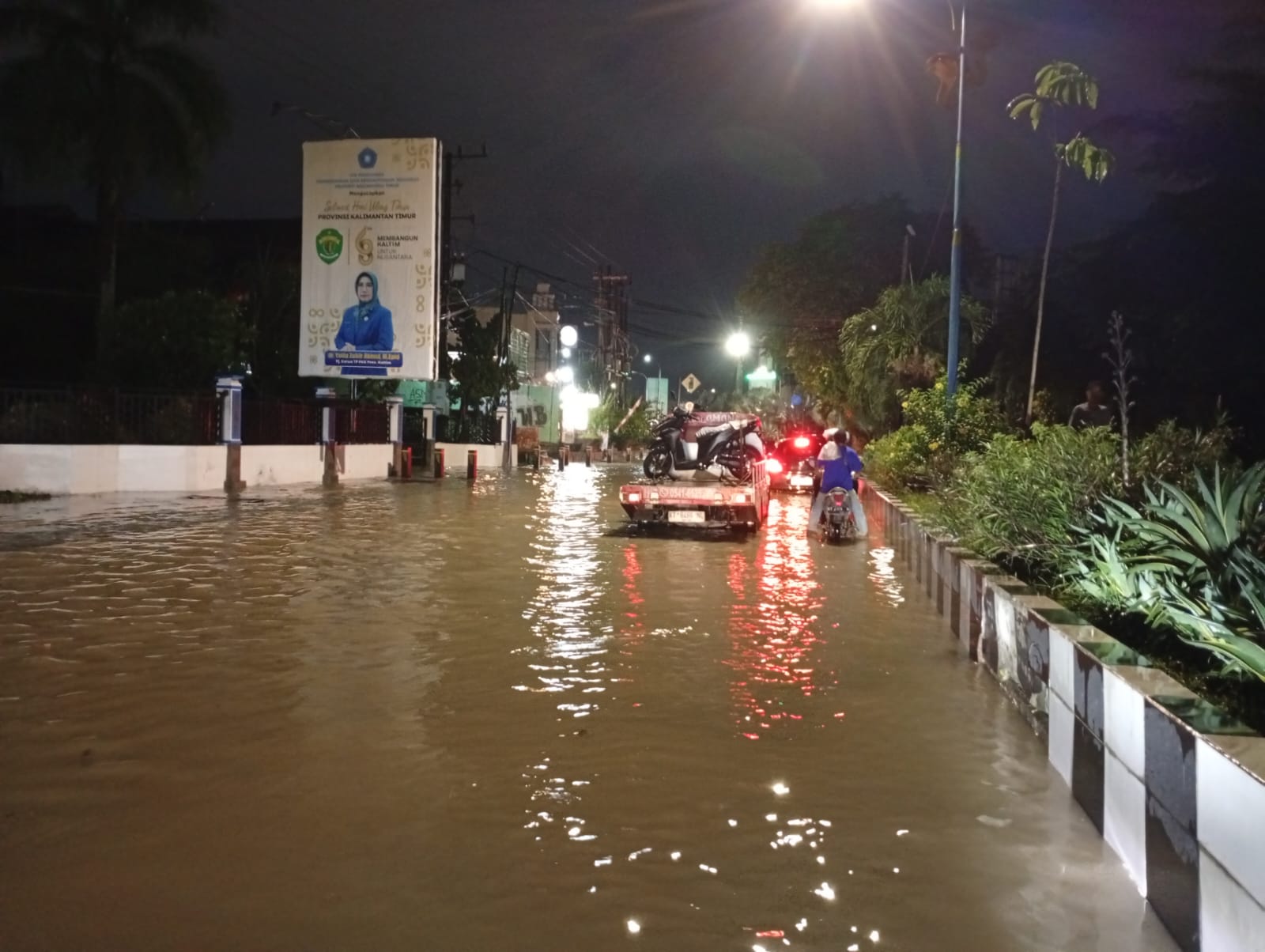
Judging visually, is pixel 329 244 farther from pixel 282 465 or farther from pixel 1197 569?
pixel 1197 569

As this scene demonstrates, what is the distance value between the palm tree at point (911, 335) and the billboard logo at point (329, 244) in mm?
13519

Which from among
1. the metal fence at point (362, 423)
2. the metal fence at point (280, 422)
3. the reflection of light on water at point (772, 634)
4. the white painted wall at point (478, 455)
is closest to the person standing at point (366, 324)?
the metal fence at point (280, 422)

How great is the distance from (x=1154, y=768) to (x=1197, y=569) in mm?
2524

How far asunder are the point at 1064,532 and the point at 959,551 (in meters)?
1.24

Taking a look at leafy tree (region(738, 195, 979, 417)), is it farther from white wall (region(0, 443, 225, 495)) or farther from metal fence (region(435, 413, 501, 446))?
white wall (region(0, 443, 225, 495))

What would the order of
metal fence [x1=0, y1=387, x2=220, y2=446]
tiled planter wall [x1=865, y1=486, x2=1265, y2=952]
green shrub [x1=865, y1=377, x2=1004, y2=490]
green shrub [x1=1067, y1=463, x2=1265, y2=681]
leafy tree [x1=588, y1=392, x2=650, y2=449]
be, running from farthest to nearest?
1. leafy tree [x1=588, y1=392, x2=650, y2=449]
2. metal fence [x1=0, y1=387, x2=220, y2=446]
3. green shrub [x1=865, y1=377, x2=1004, y2=490]
4. green shrub [x1=1067, y1=463, x2=1265, y2=681]
5. tiled planter wall [x1=865, y1=486, x2=1265, y2=952]

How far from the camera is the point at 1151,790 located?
404 cm

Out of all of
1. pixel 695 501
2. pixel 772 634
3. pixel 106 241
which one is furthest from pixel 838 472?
pixel 106 241

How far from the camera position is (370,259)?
87.9 feet

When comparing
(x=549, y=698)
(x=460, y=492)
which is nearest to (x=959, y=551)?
(x=549, y=698)

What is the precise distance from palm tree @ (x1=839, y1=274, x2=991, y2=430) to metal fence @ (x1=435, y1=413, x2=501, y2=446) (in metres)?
20.4

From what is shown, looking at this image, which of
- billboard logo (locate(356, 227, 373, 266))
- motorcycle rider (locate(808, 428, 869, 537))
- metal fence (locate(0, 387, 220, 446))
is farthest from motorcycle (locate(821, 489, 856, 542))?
billboard logo (locate(356, 227, 373, 266))

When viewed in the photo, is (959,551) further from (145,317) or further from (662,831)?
(145,317)

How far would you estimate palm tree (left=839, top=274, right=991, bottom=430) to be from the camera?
2917 centimetres
